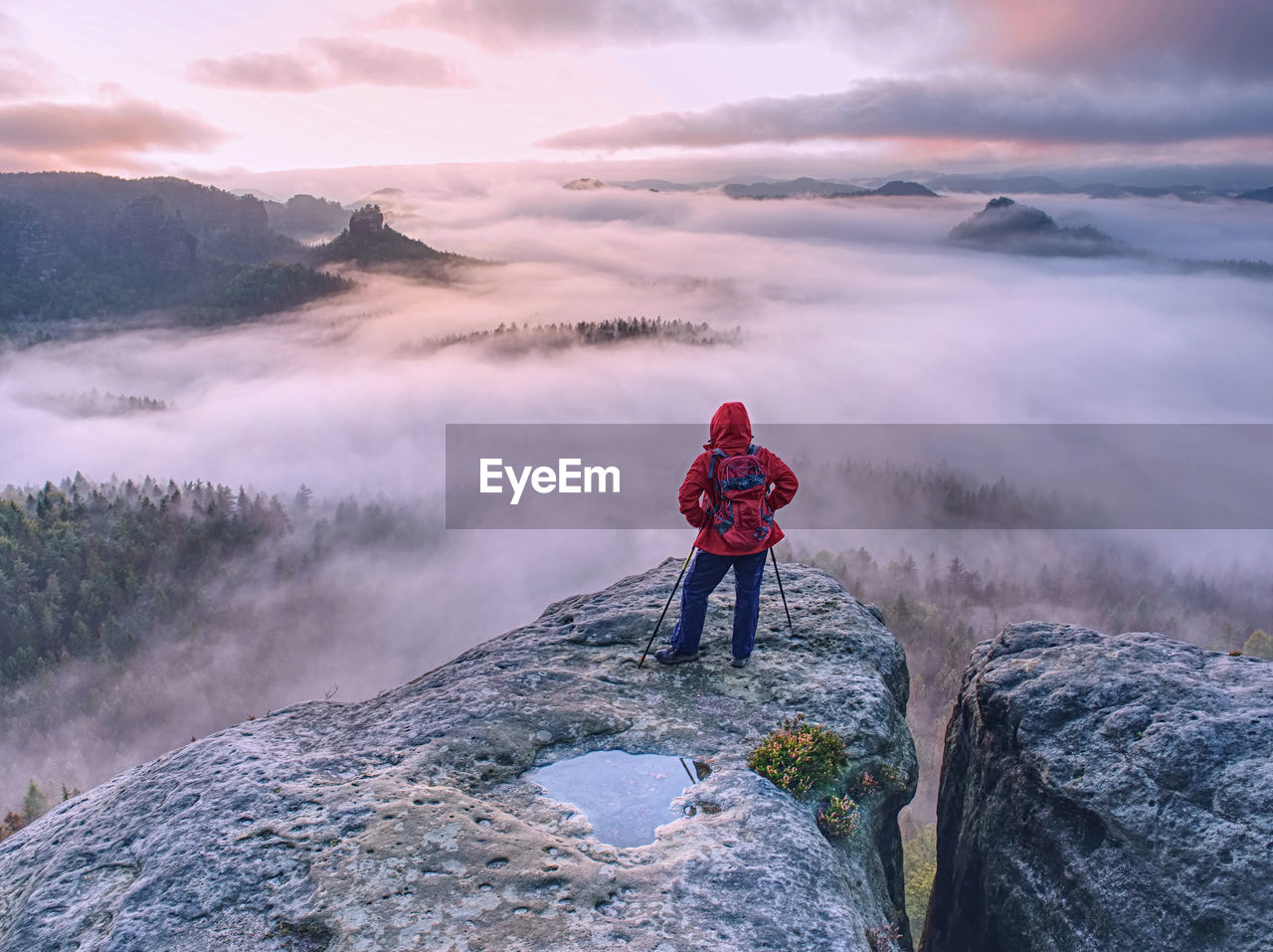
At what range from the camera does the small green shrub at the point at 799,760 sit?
1246cm

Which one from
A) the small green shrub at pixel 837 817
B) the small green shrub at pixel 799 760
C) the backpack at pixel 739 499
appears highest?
the backpack at pixel 739 499

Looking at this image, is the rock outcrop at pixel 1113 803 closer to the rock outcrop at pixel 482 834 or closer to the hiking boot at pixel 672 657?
the rock outcrop at pixel 482 834

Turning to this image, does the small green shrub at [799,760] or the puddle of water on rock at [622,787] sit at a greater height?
the small green shrub at [799,760]

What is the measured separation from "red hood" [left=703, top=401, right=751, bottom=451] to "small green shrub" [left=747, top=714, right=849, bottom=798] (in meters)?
4.91

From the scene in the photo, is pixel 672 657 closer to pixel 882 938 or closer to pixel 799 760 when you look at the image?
pixel 799 760

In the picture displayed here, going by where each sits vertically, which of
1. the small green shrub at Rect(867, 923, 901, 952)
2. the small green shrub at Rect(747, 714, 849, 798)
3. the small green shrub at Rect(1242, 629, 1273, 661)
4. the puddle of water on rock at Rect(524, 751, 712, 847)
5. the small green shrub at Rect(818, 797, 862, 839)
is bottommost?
the small green shrub at Rect(1242, 629, 1273, 661)

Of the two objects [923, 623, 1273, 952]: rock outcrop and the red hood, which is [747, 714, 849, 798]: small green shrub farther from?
the red hood

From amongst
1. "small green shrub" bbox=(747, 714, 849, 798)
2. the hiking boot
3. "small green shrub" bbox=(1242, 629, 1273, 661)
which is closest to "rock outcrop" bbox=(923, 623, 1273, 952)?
"small green shrub" bbox=(747, 714, 849, 798)

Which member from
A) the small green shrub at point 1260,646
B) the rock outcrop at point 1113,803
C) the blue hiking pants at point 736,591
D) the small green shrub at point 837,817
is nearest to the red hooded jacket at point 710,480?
the blue hiking pants at point 736,591

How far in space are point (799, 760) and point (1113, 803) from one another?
437 cm

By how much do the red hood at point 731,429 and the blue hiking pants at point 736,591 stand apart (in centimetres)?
192

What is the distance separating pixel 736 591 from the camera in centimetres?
1556

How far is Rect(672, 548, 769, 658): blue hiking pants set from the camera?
15.3m

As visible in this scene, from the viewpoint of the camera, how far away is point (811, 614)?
1791 centimetres
